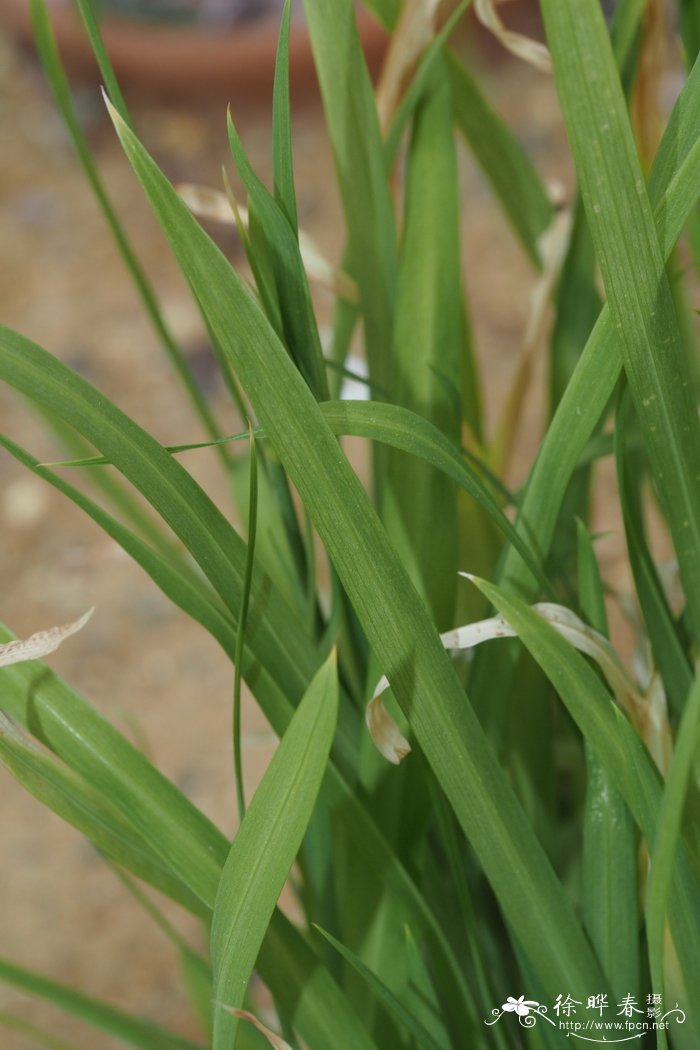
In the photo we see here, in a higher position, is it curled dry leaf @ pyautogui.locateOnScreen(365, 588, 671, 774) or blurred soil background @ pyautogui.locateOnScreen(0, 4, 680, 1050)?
blurred soil background @ pyautogui.locateOnScreen(0, 4, 680, 1050)

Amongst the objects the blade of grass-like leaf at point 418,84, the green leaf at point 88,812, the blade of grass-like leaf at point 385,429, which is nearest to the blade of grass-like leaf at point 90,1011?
the green leaf at point 88,812

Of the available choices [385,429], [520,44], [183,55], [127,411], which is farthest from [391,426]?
[183,55]

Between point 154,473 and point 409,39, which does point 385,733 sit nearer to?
point 154,473

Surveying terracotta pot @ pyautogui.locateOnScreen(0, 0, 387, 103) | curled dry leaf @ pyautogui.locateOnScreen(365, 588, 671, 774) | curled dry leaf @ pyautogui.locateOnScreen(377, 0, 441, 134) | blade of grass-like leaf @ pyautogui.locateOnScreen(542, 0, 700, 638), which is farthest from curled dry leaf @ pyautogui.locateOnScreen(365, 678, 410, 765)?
terracotta pot @ pyautogui.locateOnScreen(0, 0, 387, 103)

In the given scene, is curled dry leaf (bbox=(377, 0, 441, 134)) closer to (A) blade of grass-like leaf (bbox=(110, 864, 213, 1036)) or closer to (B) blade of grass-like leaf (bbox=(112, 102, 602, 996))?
(B) blade of grass-like leaf (bbox=(112, 102, 602, 996))

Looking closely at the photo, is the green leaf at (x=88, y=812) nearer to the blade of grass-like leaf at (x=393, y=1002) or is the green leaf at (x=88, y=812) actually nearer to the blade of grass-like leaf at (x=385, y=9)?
the blade of grass-like leaf at (x=393, y=1002)

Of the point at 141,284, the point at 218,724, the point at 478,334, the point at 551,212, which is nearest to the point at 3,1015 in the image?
the point at 141,284
